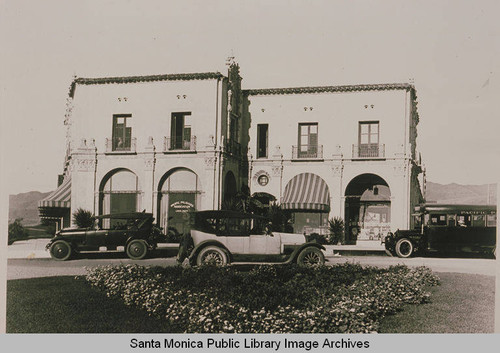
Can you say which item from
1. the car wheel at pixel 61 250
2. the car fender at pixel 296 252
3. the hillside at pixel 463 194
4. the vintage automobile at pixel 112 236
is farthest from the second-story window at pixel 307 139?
the car wheel at pixel 61 250

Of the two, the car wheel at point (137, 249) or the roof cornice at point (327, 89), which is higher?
the roof cornice at point (327, 89)

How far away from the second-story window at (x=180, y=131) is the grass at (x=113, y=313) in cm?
531

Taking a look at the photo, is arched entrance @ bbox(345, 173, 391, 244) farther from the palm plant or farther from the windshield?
the windshield

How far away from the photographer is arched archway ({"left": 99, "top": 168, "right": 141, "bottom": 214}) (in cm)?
1425

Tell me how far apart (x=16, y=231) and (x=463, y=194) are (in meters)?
11.4

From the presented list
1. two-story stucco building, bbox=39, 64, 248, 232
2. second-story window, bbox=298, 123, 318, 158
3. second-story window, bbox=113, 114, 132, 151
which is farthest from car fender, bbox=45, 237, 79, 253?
second-story window, bbox=298, 123, 318, 158

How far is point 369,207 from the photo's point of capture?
22.8 m

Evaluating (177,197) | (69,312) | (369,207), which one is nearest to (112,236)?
(177,197)

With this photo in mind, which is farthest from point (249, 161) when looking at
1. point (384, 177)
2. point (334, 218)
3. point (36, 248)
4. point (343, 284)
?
point (343, 284)

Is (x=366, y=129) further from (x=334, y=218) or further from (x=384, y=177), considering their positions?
(x=334, y=218)

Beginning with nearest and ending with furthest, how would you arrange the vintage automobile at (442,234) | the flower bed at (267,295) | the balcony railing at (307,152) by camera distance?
the flower bed at (267,295), the vintage automobile at (442,234), the balcony railing at (307,152)

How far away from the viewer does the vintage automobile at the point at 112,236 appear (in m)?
13.9

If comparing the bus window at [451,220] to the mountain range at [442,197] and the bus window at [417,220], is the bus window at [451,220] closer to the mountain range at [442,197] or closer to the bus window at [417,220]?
the bus window at [417,220]

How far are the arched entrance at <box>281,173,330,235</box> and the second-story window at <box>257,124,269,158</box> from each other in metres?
2.14
